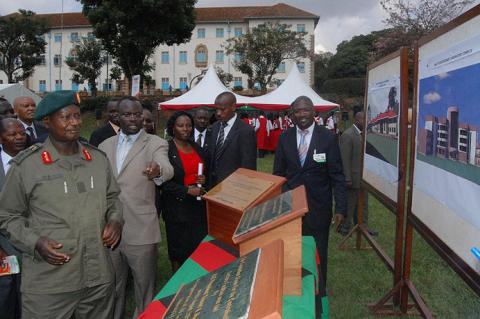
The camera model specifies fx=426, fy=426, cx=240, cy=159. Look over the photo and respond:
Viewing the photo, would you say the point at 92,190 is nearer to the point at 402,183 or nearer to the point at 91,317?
the point at 91,317

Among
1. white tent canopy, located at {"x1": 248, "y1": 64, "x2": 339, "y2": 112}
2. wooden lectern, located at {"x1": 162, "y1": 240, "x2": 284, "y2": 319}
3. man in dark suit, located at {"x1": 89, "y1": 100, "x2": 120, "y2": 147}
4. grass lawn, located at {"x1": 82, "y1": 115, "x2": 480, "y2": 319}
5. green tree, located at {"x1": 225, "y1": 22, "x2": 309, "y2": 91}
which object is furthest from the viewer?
green tree, located at {"x1": 225, "y1": 22, "x2": 309, "y2": 91}

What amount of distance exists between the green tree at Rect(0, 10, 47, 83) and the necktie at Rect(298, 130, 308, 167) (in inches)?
1895

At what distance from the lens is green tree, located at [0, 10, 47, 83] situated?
1767 inches

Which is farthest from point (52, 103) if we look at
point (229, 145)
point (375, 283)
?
point (375, 283)

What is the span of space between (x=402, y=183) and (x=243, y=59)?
122 ft

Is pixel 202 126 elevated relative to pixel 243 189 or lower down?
elevated

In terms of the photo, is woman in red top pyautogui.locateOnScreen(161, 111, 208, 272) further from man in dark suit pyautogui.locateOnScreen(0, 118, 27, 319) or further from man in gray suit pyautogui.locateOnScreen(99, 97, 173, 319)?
man in dark suit pyautogui.locateOnScreen(0, 118, 27, 319)

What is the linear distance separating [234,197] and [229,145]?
1.38 m

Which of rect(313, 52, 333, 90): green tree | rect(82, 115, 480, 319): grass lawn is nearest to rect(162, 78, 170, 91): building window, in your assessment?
rect(313, 52, 333, 90): green tree

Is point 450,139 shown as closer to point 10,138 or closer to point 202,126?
point 10,138

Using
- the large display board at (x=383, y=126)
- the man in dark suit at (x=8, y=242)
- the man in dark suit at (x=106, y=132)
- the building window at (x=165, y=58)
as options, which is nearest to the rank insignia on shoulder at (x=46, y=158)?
the man in dark suit at (x=8, y=242)

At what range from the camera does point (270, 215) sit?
2.25 meters

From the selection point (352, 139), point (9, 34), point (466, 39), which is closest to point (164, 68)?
point (9, 34)

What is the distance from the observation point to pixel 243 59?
1554 inches
